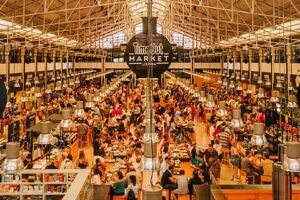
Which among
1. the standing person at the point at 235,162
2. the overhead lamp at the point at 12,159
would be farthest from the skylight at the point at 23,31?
the standing person at the point at 235,162

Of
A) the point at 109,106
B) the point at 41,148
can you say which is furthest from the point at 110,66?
the point at 41,148

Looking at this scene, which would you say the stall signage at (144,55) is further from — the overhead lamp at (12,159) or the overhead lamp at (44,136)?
the overhead lamp at (12,159)

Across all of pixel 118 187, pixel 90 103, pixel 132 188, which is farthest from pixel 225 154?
pixel 132 188

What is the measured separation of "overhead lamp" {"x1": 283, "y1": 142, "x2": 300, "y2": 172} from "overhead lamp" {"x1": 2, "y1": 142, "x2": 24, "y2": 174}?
308 cm

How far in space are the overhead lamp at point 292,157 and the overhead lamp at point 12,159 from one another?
10.1 ft

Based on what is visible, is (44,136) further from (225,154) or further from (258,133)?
(225,154)

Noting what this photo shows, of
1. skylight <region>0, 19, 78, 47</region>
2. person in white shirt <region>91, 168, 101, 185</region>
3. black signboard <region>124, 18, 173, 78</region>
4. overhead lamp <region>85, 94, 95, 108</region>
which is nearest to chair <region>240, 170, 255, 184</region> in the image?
person in white shirt <region>91, 168, 101, 185</region>

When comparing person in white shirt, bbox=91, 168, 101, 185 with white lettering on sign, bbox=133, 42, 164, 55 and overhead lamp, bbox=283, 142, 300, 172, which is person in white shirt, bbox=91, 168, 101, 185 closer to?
white lettering on sign, bbox=133, 42, 164, 55

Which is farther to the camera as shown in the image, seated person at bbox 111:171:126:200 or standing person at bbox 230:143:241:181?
standing person at bbox 230:143:241:181

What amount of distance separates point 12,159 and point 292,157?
10.6 feet

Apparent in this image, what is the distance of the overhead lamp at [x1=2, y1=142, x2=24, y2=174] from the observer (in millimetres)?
4984

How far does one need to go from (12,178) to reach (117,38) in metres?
28.3

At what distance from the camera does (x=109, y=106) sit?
19.3 meters

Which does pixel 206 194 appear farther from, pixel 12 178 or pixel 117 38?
pixel 117 38
